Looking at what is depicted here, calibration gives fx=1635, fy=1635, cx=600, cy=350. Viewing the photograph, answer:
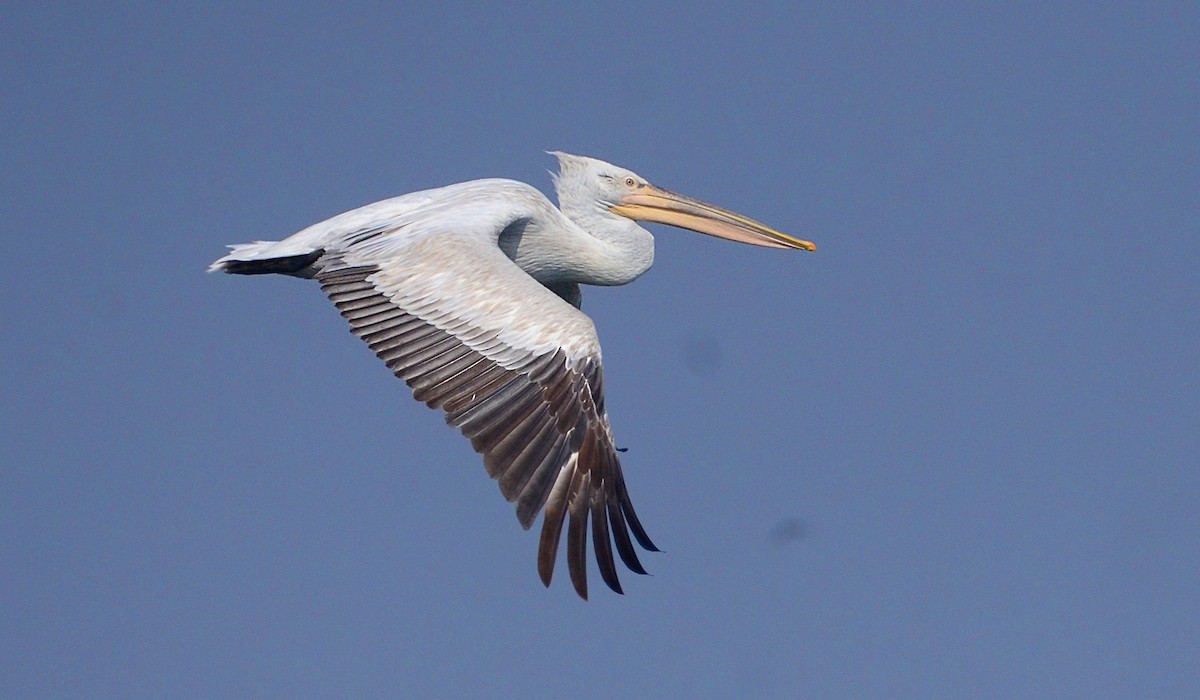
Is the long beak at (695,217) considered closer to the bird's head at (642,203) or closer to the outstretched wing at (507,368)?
the bird's head at (642,203)

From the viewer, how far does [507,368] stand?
1088 centimetres

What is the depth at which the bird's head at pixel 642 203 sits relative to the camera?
13844 millimetres

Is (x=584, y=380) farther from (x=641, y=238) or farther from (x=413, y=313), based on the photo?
(x=641, y=238)

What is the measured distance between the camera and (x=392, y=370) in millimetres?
11047

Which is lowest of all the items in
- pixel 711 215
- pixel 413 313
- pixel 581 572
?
pixel 581 572

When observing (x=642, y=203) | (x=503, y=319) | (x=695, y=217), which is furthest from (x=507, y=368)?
(x=695, y=217)

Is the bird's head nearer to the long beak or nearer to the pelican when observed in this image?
the long beak

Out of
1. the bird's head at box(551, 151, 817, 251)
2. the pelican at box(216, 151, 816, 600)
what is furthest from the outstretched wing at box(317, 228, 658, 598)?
the bird's head at box(551, 151, 817, 251)

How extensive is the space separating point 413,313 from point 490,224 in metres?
1.11

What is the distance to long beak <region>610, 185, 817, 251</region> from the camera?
550 inches

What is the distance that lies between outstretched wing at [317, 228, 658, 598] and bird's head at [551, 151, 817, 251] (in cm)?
218

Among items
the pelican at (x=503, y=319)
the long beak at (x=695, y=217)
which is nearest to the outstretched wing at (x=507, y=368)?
the pelican at (x=503, y=319)

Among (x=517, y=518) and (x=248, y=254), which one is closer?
(x=517, y=518)

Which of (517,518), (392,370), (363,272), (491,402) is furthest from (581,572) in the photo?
(363,272)
